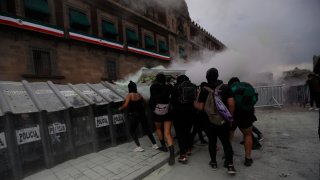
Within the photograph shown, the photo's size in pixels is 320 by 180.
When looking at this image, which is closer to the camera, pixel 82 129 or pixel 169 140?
pixel 169 140

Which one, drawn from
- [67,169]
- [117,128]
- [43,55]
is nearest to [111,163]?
[67,169]

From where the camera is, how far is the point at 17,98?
12.0 ft

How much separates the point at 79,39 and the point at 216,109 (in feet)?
35.4

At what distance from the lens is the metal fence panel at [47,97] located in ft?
12.4

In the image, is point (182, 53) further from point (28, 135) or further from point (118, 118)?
point (28, 135)

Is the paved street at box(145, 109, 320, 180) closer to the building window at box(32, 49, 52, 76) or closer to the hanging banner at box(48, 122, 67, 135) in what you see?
the hanging banner at box(48, 122, 67, 135)

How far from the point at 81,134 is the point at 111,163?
3.14 ft

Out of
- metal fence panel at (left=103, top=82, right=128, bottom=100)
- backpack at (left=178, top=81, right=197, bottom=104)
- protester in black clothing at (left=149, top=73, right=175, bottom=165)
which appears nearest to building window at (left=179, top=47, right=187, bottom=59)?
metal fence panel at (left=103, top=82, right=128, bottom=100)

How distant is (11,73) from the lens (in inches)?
352

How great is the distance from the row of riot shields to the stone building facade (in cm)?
644

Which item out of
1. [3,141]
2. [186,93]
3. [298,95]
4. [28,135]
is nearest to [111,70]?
[28,135]

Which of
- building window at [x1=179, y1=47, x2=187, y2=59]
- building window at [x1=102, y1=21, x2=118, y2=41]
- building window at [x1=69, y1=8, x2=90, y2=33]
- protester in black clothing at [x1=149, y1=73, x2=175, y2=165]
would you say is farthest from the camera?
building window at [x1=179, y1=47, x2=187, y2=59]

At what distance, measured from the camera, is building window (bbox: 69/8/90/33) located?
11.5m

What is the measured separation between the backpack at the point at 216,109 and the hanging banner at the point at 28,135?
3041 mm
